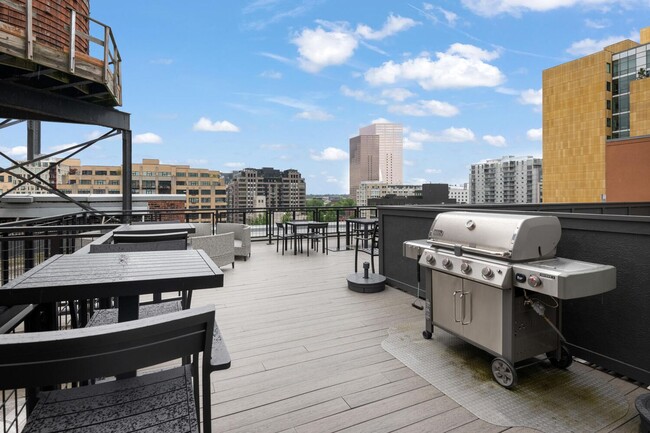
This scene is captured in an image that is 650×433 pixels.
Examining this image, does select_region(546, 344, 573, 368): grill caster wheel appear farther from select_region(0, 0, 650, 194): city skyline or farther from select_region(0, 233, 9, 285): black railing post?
select_region(0, 0, 650, 194): city skyline

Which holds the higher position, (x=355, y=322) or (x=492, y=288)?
(x=492, y=288)

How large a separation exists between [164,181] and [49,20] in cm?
3755

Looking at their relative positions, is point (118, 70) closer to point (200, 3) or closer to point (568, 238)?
point (568, 238)

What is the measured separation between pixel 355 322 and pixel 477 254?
1.60 m

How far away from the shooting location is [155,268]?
164 cm

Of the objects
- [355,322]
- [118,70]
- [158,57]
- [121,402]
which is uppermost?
[158,57]

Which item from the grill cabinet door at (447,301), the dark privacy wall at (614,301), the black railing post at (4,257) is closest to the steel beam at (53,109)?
the black railing post at (4,257)

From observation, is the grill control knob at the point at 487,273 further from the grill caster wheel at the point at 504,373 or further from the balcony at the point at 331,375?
the balcony at the point at 331,375

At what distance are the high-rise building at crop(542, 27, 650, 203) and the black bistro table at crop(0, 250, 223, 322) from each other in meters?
48.0

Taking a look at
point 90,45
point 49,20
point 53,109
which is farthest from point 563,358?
point 90,45

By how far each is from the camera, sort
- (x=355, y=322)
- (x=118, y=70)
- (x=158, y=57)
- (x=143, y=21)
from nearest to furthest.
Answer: (x=355, y=322) < (x=118, y=70) < (x=143, y=21) < (x=158, y=57)

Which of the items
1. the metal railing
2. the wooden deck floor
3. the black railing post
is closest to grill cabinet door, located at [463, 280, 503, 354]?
the wooden deck floor

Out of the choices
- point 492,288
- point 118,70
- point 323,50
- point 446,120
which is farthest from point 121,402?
point 446,120

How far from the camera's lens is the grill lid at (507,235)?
232 centimetres
